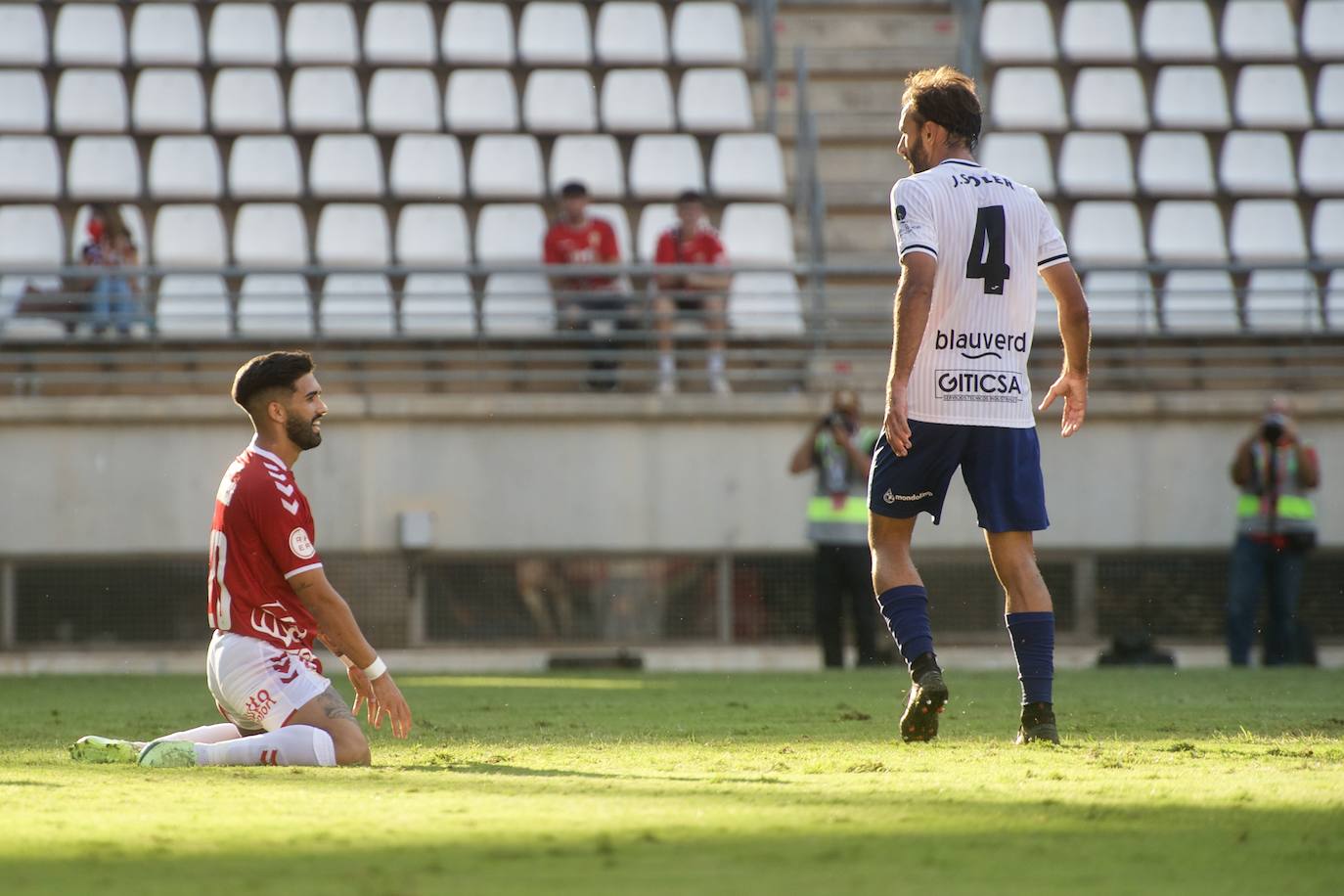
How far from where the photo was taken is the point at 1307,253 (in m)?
14.3

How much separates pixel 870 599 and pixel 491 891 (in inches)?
325

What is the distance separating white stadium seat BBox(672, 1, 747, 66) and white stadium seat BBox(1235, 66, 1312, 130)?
413 centimetres

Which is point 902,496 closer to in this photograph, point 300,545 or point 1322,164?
point 300,545

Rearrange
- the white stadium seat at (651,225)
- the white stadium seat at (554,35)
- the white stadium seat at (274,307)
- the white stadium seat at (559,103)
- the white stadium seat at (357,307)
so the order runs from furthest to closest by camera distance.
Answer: the white stadium seat at (554,35) → the white stadium seat at (559,103) → the white stadium seat at (651,225) → the white stadium seat at (357,307) → the white stadium seat at (274,307)

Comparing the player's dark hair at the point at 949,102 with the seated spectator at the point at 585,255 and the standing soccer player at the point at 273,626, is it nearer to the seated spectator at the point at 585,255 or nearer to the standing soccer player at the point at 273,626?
the standing soccer player at the point at 273,626

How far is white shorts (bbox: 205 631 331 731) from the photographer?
5168 mm

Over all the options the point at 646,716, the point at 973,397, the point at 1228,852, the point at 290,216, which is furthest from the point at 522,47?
the point at 1228,852

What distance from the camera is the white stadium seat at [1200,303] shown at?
12.8m

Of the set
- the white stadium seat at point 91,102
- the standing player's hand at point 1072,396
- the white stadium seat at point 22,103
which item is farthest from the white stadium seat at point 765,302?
the standing player's hand at point 1072,396

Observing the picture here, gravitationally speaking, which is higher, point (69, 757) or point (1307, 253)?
point (1307, 253)

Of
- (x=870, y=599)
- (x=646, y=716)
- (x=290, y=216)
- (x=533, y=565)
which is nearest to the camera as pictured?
(x=646, y=716)

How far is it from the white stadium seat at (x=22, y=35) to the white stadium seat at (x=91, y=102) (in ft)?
1.08

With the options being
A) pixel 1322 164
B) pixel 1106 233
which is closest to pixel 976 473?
pixel 1106 233

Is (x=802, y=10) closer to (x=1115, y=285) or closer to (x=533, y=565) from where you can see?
(x=1115, y=285)
